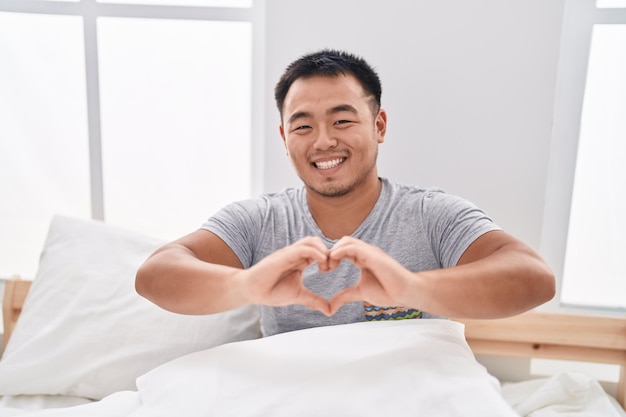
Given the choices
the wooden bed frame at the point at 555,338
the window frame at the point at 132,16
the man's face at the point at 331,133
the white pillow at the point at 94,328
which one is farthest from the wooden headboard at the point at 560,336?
the window frame at the point at 132,16

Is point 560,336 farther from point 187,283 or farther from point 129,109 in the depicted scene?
point 129,109

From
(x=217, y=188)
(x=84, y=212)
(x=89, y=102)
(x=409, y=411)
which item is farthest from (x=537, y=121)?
(x=84, y=212)

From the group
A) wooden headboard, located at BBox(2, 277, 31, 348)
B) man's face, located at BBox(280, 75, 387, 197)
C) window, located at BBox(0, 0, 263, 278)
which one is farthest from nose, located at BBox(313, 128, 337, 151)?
wooden headboard, located at BBox(2, 277, 31, 348)

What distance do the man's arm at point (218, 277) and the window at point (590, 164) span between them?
995 mm

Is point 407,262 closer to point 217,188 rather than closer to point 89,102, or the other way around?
point 217,188

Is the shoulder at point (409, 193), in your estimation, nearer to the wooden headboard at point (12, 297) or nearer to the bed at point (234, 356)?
the bed at point (234, 356)

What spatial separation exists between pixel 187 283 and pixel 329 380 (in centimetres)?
36

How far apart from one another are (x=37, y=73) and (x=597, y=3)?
191cm

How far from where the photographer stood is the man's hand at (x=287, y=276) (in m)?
0.86

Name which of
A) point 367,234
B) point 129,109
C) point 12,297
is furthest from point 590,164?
point 12,297

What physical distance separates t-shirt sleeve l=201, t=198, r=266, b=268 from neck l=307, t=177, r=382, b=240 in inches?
6.4

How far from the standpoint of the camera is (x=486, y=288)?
0.91 metres

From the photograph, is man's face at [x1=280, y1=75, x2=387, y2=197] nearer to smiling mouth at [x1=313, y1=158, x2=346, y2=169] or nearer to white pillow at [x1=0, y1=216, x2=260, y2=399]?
smiling mouth at [x1=313, y1=158, x2=346, y2=169]

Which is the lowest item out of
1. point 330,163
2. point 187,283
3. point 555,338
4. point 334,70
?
point 555,338
